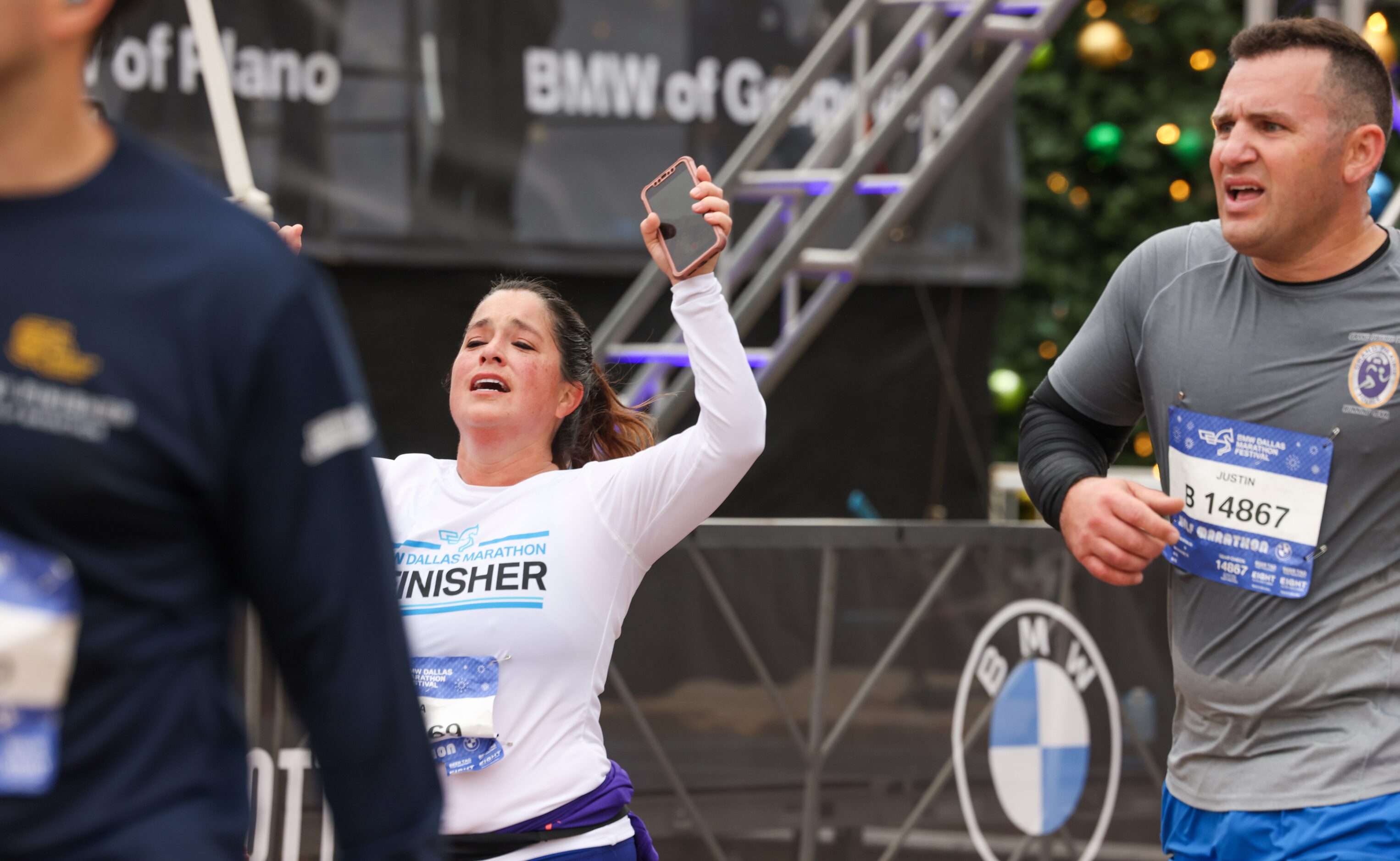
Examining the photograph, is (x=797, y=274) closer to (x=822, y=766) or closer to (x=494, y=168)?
(x=494, y=168)

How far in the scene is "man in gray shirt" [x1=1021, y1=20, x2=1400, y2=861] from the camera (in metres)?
2.25

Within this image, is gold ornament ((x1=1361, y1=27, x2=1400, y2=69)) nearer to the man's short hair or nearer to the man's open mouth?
the man's short hair

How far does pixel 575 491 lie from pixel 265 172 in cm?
389

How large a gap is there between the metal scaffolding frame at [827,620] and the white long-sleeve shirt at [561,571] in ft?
4.49

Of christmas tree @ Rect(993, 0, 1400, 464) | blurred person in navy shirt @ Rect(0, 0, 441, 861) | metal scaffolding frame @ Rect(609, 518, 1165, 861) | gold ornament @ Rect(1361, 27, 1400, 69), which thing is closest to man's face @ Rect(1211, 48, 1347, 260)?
blurred person in navy shirt @ Rect(0, 0, 441, 861)

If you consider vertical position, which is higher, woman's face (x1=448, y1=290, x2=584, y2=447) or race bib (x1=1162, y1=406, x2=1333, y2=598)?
woman's face (x1=448, y1=290, x2=584, y2=447)

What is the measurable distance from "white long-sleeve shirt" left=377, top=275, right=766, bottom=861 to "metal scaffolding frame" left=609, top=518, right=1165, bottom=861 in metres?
1.37

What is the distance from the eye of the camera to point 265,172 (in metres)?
5.97

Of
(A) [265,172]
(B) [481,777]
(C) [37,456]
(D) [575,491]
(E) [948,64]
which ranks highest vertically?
(E) [948,64]

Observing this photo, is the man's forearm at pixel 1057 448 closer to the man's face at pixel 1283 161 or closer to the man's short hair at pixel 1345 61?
the man's face at pixel 1283 161

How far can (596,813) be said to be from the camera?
2.47 m

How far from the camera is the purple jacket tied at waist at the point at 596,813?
241cm

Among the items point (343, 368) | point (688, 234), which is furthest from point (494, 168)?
point (343, 368)

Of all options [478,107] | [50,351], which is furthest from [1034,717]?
[478,107]
